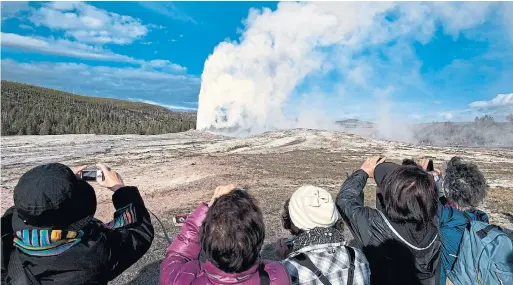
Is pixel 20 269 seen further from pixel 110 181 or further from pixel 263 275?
pixel 263 275

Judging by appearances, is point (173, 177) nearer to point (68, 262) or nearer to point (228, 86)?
point (68, 262)

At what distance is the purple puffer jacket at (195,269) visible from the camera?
5.43 feet

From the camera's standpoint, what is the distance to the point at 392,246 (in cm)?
233

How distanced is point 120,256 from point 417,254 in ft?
5.32

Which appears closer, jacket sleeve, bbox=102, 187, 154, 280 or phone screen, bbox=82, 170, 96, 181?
jacket sleeve, bbox=102, 187, 154, 280

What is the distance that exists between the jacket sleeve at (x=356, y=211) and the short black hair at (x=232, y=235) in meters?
0.93

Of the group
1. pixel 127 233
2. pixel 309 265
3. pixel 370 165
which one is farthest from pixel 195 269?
pixel 370 165

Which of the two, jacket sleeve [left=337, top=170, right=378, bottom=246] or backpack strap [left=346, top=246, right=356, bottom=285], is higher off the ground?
jacket sleeve [left=337, top=170, right=378, bottom=246]

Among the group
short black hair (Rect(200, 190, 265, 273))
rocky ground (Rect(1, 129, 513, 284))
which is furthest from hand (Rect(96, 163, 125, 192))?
rocky ground (Rect(1, 129, 513, 284))

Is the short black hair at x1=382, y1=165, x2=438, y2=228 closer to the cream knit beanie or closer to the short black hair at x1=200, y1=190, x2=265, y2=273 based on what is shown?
the cream knit beanie

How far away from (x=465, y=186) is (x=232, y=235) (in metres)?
1.69

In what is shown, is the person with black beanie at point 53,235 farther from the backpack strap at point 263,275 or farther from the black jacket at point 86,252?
the backpack strap at point 263,275

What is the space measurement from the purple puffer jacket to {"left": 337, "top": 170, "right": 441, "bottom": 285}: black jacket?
2.73ft

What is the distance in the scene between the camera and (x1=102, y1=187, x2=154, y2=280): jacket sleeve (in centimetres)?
186
